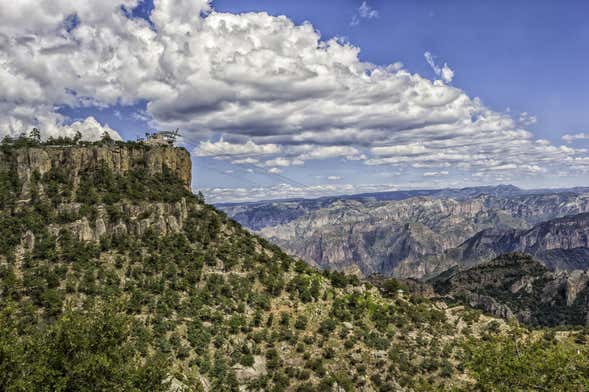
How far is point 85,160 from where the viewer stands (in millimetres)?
108438

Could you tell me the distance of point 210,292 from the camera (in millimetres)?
91375

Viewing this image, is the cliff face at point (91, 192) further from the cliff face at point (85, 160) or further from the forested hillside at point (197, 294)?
the forested hillside at point (197, 294)

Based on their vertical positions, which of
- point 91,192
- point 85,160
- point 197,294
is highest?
point 85,160

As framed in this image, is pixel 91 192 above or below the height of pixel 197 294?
above

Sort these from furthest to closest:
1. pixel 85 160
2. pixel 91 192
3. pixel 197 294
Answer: pixel 85 160 → pixel 91 192 → pixel 197 294

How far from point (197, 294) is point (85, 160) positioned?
48350 millimetres

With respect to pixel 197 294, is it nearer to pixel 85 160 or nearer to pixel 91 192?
pixel 91 192

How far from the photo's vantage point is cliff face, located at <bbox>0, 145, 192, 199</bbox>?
101062mm

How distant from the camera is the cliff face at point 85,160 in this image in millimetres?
101062

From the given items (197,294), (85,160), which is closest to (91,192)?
(85,160)

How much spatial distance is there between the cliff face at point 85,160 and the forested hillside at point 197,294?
31cm

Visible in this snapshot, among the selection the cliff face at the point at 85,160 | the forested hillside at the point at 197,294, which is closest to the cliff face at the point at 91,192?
the cliff face at the point at 85,160

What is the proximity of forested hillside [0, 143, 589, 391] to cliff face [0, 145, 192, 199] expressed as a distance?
0.31m

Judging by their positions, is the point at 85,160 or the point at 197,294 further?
the point at 85,160
